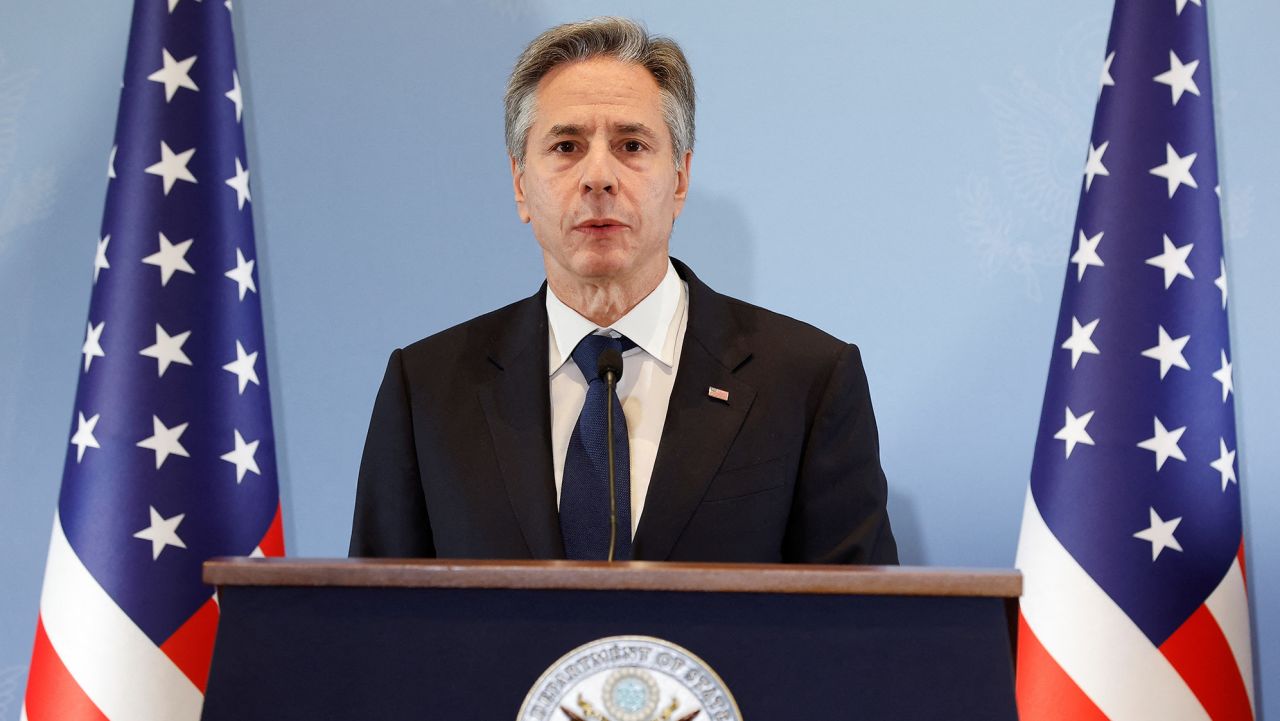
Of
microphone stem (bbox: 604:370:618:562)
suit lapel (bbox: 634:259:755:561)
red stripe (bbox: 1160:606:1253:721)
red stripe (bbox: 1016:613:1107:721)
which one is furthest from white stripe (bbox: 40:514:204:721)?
red stripe (bbox: 1160:606:1253:721)

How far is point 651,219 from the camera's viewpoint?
6.17ft

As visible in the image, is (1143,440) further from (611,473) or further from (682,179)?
(611,473)

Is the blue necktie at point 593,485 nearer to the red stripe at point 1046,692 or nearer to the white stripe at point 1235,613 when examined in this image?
the red stripe at point 1046,692

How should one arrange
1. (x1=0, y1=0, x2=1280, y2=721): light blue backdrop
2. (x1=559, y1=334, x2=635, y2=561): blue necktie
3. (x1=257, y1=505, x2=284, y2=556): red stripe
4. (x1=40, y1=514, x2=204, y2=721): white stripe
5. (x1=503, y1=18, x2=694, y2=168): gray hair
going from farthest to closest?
(x1=0, y1=0, x2=1280, y2=721): light blue backdrop, (x1=257, y1=505, x2=284, y2=556): red stripe, (x1=40, y1=514, x2=204, y2=721): white stripe, (x1=503, y1=18, x2=694, y2=168): gray hair, (x1=559, y1=334, x2=635, y2=561): blue necktie

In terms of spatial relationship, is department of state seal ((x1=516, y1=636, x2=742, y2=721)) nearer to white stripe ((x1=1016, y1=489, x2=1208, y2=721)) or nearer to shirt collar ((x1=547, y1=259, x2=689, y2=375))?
shirt collar ((x1=547, y1=259, x2=689, y2=375))

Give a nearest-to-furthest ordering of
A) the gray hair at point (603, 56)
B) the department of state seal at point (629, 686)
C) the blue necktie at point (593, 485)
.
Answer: the department of state seal at point (629, 686), the blue necktie at point (593, 485), the gray hair at point (603, 56)

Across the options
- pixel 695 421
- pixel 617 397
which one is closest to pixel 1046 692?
pixel 695 421

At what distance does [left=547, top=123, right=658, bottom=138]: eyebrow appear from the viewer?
6.22 ft

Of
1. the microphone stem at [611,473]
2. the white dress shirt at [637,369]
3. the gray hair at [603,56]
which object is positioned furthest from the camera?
the gray hair at [603,56]

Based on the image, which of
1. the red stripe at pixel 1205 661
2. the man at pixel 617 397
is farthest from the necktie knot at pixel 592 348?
the red stripe at pixel 1205 661

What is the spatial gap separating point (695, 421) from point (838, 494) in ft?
0.78

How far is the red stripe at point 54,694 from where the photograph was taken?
84.2 inches

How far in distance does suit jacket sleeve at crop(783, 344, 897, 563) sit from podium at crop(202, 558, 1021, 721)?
0.73 metres

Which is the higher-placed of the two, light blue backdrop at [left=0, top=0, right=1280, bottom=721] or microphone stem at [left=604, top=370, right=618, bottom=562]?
light blue backdrop at [left=0, top=0, right=1280, bottom=721]
